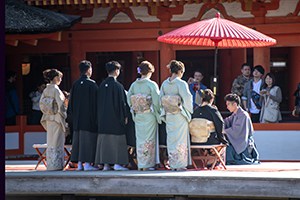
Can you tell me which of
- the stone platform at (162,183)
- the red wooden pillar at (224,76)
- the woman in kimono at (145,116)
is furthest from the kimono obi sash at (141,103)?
the red wooden pillar at (224,76)

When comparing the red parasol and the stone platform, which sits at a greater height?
the red parasol

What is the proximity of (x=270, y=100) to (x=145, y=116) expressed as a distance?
4.27m

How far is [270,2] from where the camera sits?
49.9 ft

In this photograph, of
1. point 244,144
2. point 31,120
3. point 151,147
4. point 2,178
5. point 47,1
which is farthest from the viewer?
point 31,120

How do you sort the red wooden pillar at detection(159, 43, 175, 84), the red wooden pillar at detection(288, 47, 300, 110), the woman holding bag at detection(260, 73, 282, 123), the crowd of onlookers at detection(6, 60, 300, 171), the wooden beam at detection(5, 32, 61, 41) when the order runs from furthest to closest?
1. the red wooden pillar at detection(288, 47, 300, 110)
2. the red wooden pillar at detection(159, 43, 175, 84)
3. the woman holding bag at detection(260, 73, 282, 123)
4. the wooden beam at detection(5, 32, 61, 41)
5. the crowd of onlookers at detection(6, 60, 300, 171)

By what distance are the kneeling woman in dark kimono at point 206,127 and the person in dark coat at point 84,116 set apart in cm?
142

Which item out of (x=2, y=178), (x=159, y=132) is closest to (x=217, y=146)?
(x=159, y=132)

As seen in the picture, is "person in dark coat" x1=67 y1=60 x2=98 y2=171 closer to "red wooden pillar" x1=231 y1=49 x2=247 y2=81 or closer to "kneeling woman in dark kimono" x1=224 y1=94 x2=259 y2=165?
"kneeling woman in dark kimono" x1=224 y1=94 x2=259 y2=165

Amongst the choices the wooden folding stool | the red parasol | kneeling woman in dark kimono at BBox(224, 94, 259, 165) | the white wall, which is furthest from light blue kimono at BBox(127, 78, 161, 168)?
the white wall

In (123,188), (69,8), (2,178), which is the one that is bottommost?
(123,188)

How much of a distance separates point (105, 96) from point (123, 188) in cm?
143

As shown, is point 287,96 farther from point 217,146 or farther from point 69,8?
point 217,146

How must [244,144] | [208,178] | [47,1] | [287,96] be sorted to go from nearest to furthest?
[208,178], [244,144], [47,1], [287,96]

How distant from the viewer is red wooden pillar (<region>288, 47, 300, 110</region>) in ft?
58.8
